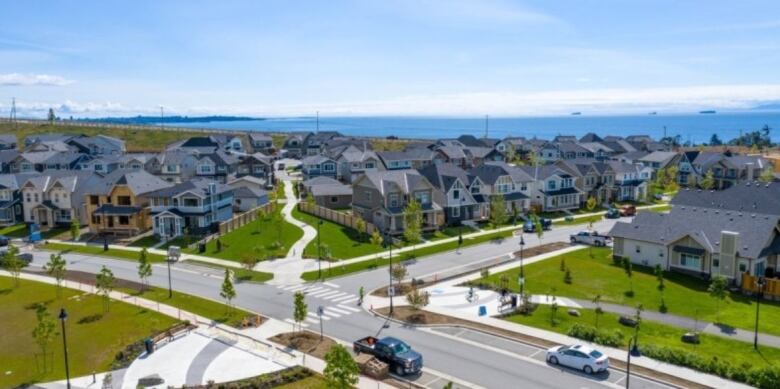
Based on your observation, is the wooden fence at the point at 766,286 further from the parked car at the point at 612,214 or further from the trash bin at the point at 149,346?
the trash bin at the point at 149,346

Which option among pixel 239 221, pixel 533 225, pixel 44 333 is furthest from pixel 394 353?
pixel 533 225

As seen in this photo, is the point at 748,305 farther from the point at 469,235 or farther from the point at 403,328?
the point at 469,235

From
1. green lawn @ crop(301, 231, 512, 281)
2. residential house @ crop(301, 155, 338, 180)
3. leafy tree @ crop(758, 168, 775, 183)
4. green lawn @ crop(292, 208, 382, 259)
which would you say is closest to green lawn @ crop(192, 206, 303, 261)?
green lawn @ crop(292, 208, 382, 259)

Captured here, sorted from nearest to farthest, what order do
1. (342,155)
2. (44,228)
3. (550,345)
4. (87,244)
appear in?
(550,345) < (87,244) < (44,228) < (342,155)

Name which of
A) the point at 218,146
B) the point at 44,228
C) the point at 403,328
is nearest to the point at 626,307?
the point at 403,328

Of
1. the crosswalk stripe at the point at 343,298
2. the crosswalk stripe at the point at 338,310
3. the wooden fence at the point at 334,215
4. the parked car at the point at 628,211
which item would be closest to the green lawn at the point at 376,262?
the crosswalk stripe at the point at 343,298

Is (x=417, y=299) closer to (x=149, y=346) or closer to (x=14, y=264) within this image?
(x=149, y=346)
